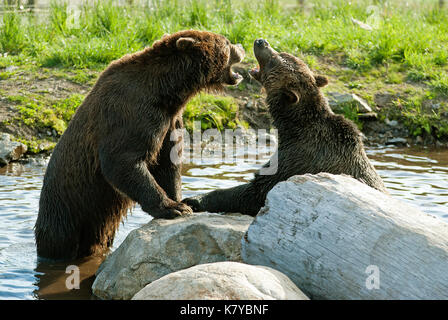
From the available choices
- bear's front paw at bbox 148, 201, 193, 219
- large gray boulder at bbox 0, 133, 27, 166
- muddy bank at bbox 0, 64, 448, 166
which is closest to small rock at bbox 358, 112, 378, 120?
muddy bank at bbox 0, 64, 448, 166

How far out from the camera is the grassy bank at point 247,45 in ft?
34.0

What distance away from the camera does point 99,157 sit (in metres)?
5.71

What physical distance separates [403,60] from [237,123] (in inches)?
135

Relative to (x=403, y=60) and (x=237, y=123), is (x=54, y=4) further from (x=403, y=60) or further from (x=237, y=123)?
(x=403, y=60)

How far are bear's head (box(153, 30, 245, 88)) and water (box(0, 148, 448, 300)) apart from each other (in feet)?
6.08

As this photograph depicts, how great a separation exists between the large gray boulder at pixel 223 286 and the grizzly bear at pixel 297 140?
1915 millimetres

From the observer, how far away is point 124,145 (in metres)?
5.60

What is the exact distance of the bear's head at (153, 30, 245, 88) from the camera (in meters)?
6.00

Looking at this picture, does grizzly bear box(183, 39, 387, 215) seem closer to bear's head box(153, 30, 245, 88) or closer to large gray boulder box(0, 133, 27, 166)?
bear's head box(153, 30, 245, 88)

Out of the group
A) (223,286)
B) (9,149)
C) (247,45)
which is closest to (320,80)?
(223,286)

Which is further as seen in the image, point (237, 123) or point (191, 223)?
point (237, 123)

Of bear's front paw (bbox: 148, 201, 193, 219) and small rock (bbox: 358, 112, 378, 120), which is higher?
bear's front paw (bbox: 148, 201, 193, 219)
